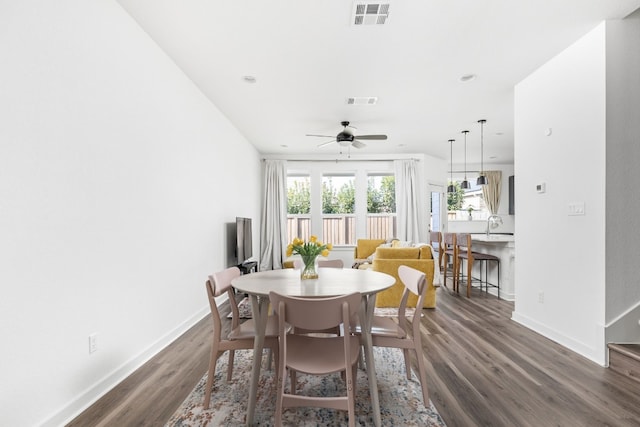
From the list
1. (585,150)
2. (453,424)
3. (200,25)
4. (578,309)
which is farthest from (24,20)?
(578,309)

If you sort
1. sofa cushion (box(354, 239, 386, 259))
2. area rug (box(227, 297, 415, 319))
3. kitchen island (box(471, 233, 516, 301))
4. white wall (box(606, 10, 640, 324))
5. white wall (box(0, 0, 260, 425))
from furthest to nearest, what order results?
sofa cushion (box(354, 239, 386, 259)), kitchen island (box(471, 233, 516, 301)), area rug (box(227, 297, 415, 319)), white wall (box(606, 10, 640, 324)), white wall (box(0, 0, 260, 425))

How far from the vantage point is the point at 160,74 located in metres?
2.79

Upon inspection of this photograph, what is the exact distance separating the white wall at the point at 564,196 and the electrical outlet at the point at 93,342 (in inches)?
145

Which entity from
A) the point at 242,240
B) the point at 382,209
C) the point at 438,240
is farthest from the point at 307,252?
the point at 382,209

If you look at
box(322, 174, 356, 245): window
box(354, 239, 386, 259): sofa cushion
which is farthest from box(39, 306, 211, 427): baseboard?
box(322, 174, 356, 245): window

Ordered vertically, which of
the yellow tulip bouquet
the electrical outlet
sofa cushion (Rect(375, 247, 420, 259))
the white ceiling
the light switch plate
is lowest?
the electrical outlet

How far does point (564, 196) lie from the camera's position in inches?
112

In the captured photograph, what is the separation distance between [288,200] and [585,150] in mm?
5658

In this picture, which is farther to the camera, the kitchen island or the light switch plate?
the kitchen island

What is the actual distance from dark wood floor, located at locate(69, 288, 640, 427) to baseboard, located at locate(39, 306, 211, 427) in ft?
0.14

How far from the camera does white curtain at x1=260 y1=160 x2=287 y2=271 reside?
22.9ft

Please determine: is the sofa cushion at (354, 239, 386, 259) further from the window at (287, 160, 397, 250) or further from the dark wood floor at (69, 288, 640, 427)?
the dark wood floor at (69, 288, 640, 427)

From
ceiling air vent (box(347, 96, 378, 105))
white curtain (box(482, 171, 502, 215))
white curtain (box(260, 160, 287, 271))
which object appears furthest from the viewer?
white curtain (box(482, 171, 502, 215))

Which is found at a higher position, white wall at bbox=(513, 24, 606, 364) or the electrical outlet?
white wall at bbox=(513, 24, 606, 364)
